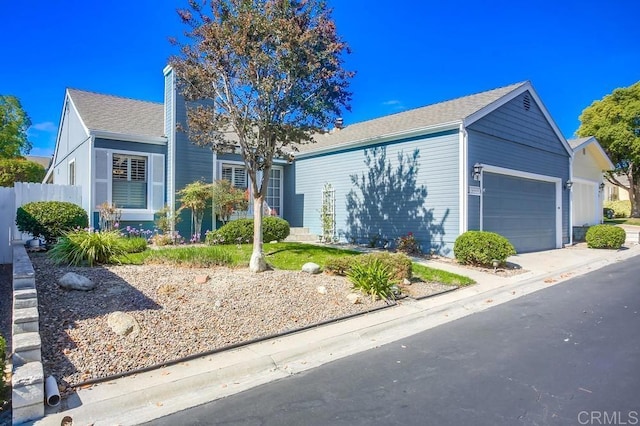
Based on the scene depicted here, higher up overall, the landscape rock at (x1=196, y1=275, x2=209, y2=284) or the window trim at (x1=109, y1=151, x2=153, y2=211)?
the window trim at (x1=109, y1=151, x2=153, y2=211)

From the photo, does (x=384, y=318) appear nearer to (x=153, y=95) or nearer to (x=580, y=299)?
(x=580, y=299)

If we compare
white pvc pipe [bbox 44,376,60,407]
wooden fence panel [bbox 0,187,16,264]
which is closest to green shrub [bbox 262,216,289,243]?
wooden fence panel [bbox 0,187,16,264]

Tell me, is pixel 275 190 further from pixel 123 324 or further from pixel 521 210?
pixel 123 324

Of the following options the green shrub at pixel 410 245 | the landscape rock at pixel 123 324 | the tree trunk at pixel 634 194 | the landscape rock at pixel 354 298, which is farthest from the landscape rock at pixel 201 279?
the tree trunk at pixel 634 194

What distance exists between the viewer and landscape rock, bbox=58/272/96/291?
585 cm

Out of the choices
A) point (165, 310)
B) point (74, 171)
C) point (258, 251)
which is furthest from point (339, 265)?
point (74, 171)

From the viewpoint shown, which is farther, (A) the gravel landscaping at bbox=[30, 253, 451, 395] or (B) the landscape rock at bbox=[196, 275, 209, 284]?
(B) the landscape rock at bbox=[196, 275, 209, 284]

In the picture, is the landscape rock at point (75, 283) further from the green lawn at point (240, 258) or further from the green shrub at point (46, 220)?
the green shrub at point (46, 220)

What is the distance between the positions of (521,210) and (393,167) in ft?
17.0

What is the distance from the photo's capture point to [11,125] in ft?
89.6

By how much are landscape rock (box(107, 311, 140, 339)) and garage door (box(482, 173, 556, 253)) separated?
1101cm

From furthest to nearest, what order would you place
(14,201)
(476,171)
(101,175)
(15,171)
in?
(15,171)
(101,175)
(476,171)
(14,201)

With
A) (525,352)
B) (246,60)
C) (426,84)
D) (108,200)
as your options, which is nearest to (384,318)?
(525,352)

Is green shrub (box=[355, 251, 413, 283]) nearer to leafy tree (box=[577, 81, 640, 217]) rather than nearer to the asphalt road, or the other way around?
the asphalt road
